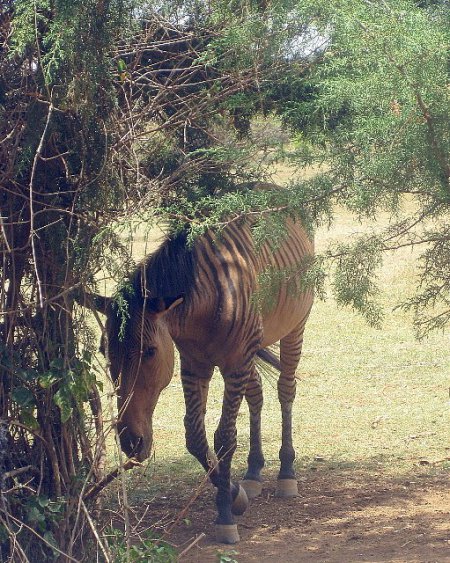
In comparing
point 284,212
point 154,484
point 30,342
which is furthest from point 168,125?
point 154,484

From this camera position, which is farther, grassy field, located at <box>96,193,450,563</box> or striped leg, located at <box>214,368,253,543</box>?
striped leg, located at <box>214,368,253,543</box>

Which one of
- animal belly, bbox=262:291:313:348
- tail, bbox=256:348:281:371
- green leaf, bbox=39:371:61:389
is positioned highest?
animal belly, bbox=262:291:313:348

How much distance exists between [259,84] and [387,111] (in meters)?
1.13

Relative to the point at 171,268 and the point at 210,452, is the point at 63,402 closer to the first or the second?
the point at 171,268

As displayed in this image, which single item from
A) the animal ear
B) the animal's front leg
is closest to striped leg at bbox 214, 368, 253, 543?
the animal's front leg

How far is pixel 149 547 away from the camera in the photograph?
4.06 metres

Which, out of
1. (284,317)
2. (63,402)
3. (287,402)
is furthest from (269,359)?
(63,402)

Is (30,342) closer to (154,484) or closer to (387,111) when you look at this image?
(387,111)

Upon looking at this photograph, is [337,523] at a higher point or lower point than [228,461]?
lower

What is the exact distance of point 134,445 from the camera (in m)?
4.81

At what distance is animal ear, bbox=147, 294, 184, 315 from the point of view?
191 inches

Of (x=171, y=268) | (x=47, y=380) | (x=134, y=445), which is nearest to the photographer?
(x=47, y=380)

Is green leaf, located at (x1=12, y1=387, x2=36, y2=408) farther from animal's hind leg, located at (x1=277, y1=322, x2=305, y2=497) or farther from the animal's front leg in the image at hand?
animal's hind leg, located at (x1=277, y1=322, x2=305, y2=497)

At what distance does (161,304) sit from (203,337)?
0.64 metres
